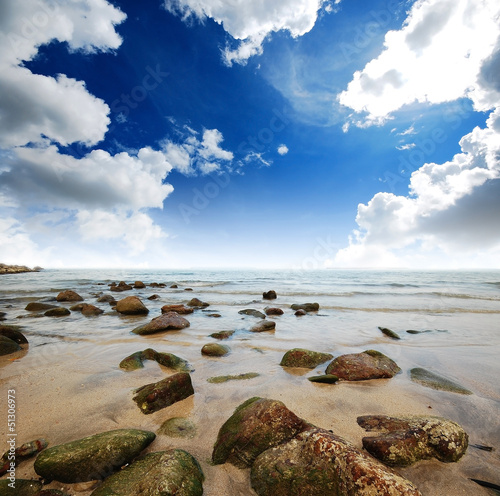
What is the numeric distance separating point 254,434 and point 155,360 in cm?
361

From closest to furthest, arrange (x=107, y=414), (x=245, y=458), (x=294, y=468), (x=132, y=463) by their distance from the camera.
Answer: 1. (x=294, y=468)
2. (x=132, y=463)
3. (x=245, y=458)
4. (x=107, y=414)

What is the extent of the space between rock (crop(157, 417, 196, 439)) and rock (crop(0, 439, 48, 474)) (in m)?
1.21

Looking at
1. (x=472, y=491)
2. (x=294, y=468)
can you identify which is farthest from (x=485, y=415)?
(x=294, y=468)

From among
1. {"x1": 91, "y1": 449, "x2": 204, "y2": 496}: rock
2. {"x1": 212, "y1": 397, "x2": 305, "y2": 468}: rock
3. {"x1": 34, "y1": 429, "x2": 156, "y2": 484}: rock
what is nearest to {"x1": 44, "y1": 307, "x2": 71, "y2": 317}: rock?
{"x1": 34, "y1": 429, "x2": 156, "y2": 484}: rock

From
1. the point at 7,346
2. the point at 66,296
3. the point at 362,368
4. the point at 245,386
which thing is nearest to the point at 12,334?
the point at 7,346

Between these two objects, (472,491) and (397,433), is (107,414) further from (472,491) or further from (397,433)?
(472,491)

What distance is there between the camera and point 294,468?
2.19 m

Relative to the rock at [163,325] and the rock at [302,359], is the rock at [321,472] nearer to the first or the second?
the rock at [302,359]

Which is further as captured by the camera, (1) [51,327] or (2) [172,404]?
(1) [51,327]

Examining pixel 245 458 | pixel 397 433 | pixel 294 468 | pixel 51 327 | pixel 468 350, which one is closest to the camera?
pixel 294 468

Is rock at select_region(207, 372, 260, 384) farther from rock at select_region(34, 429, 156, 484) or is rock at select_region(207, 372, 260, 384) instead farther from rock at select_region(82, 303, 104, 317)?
rock at select_region(82, 303, 104, 317)

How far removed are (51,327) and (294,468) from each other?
969 centimetres

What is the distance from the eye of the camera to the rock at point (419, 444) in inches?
Answer: 97.0

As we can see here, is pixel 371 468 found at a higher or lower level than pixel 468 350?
higher
